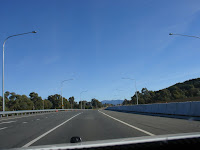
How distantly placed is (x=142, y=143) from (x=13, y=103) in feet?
471

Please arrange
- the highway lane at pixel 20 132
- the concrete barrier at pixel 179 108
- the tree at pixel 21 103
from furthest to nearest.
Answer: the tree at pixel 21 103 → the concrete barrier at pixel 179 108 → the highway lane at pixel 20 132

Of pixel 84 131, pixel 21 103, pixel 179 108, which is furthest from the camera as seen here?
pixel 21 103

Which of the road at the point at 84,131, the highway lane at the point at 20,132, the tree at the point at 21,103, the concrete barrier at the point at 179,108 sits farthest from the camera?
the tree at the point at 21,103

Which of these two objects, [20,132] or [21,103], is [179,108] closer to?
[20,132]

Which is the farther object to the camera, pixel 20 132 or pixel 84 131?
pixel 20 132

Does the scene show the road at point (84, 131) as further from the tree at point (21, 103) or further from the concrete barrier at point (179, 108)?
the tree at point (21, 103)

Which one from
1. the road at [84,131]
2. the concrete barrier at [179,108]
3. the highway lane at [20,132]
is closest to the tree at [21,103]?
the concrete barrier at [179,108]

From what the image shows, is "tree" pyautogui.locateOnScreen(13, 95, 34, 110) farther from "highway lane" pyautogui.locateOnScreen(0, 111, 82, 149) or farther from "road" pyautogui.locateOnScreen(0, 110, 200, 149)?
→ "road" pyautogui.locateOnScreen(0, 110, 200, 149)

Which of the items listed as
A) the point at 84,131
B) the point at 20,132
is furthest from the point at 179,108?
the point at 20,132

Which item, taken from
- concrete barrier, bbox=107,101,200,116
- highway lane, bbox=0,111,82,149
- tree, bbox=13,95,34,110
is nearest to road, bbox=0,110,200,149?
highway lane, bbox=0,111,82,149

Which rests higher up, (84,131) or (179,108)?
(179,108)

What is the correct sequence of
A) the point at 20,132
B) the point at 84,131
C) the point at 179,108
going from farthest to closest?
the point at 179,108, the point at 20,132, the point at 84,131

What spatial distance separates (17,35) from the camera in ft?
103

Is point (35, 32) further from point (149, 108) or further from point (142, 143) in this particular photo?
point (142, 143)
